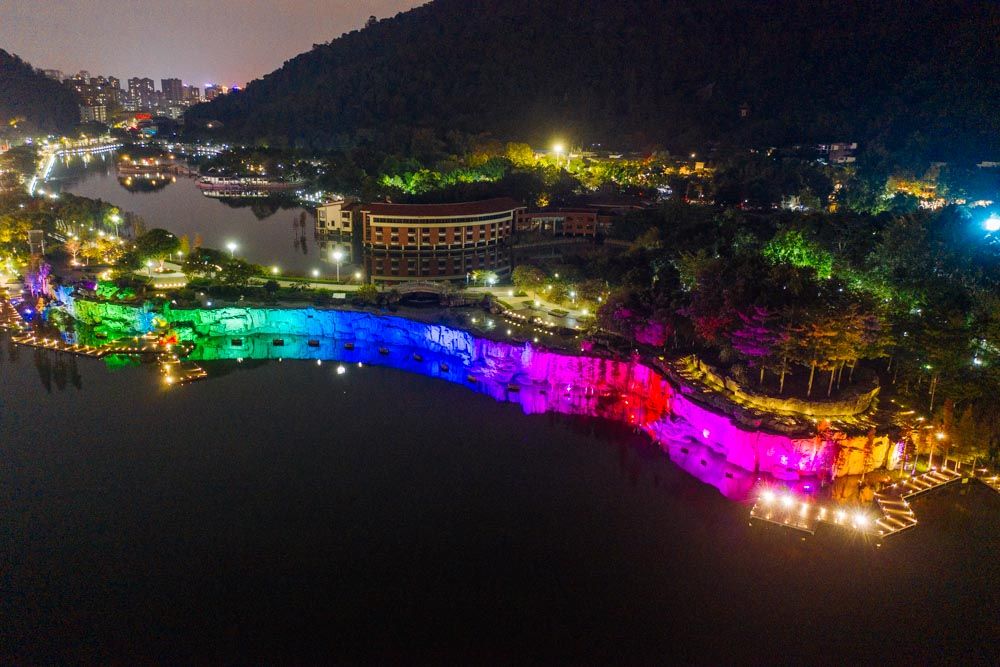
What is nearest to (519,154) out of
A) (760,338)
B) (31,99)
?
(760,338)

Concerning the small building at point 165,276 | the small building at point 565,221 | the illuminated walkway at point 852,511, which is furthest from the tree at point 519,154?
the illuminated walkway at point 852,511

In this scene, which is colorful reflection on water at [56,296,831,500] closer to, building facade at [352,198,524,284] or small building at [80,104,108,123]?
building facade at [352,198,524,284]

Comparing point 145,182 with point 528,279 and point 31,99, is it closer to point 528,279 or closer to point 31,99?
point 31,99

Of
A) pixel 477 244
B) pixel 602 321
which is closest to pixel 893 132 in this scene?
pixel 477 244

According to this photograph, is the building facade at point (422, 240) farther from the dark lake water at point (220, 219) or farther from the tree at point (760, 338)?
the tree at point (760, 338)

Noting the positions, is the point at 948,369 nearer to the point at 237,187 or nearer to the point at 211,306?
the point at 211,306

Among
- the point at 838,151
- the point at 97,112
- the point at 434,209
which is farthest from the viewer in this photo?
the point at 97,112

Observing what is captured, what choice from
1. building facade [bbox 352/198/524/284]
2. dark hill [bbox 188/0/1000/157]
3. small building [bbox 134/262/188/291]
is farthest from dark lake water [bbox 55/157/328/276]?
dark hill [bbox 188/0/1000/157]
